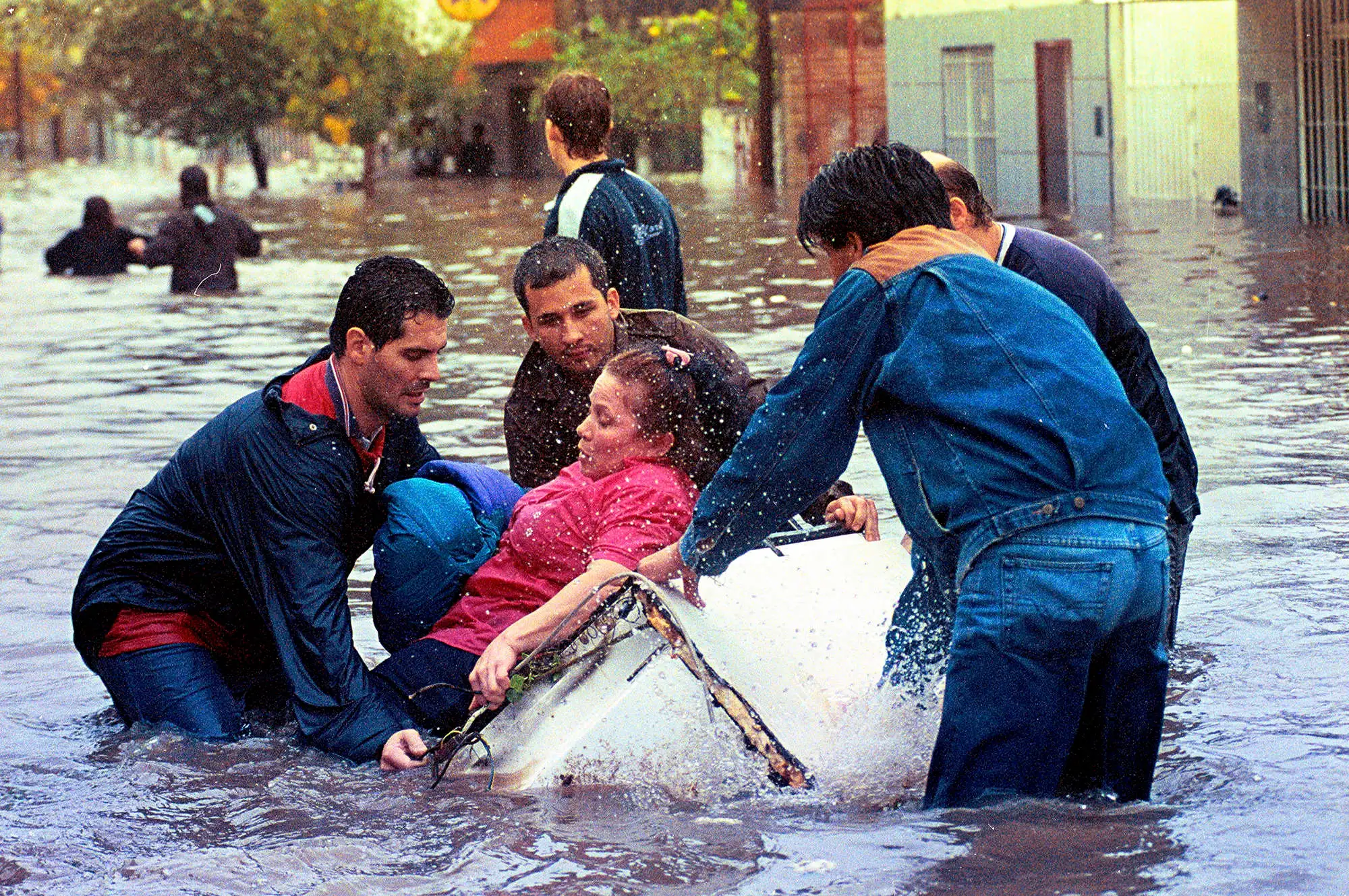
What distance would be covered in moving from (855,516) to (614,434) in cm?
74

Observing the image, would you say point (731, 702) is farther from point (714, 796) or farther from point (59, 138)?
point (59, 138)

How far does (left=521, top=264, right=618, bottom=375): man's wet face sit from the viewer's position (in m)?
5.61

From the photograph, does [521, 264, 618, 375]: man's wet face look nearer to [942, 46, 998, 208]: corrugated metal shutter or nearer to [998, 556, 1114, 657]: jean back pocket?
[998, 556, 1114, 657]: jean back pocket

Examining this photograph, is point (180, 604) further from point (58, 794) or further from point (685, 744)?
point (685, 744)

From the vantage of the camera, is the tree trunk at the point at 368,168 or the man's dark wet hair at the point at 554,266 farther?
the tree trunk at the point at 368,168

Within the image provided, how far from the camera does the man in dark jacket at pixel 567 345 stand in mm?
5551

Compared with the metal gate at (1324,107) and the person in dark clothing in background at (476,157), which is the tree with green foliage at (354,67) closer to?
the person in dark clothing in background at (476,157)

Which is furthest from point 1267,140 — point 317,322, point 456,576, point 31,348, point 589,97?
point 456,576

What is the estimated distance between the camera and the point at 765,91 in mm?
32406

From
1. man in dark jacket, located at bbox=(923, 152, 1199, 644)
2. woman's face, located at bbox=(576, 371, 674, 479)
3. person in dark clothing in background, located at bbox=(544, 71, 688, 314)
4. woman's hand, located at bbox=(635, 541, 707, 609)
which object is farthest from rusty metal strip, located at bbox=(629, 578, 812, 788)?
person in dark clothing in background, located at bbox=(544, 71, 688, 314)

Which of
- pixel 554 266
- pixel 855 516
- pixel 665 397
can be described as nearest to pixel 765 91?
pixel 554 266

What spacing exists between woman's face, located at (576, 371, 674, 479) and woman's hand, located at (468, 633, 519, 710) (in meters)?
0.58

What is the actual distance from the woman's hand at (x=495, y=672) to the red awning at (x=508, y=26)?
143 ft

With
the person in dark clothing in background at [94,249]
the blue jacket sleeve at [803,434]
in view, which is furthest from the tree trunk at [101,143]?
the blue jacket sleeve at [803,434]
